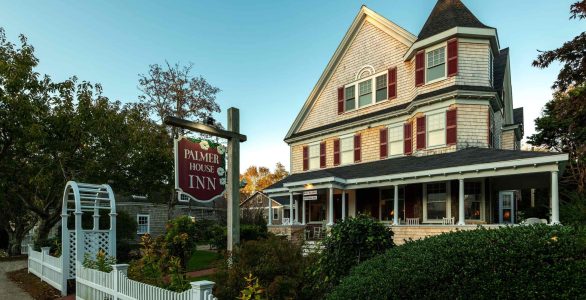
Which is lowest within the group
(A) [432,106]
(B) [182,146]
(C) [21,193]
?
(C) [21,193]

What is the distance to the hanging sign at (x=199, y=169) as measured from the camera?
588 cm

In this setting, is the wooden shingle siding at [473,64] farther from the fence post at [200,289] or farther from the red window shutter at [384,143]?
the fence post at [200,289]

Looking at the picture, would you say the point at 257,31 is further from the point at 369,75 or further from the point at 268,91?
the point at 369,75

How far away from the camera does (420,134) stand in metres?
17.8

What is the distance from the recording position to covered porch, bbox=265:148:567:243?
1307 cm

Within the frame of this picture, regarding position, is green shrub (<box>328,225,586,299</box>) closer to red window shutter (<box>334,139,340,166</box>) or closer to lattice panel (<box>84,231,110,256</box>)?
lattice panel (<box>84,231,110,256</box>)

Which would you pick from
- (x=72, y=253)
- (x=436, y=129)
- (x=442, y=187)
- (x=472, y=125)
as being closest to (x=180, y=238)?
(x=72, y=253)

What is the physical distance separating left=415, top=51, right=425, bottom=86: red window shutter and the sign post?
13208 millimetres

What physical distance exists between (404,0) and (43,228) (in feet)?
67.9

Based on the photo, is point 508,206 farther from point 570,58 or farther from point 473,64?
point 570,58

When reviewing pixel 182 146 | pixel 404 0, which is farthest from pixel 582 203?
pixel 404 0

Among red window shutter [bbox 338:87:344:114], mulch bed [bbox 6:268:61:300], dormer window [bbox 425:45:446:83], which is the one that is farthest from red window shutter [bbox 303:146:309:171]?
mulch bed [bbox 6:268:61:300]

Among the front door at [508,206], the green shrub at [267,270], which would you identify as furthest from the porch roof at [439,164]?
the green shrub at [267,270]

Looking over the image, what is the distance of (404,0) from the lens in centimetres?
1478
